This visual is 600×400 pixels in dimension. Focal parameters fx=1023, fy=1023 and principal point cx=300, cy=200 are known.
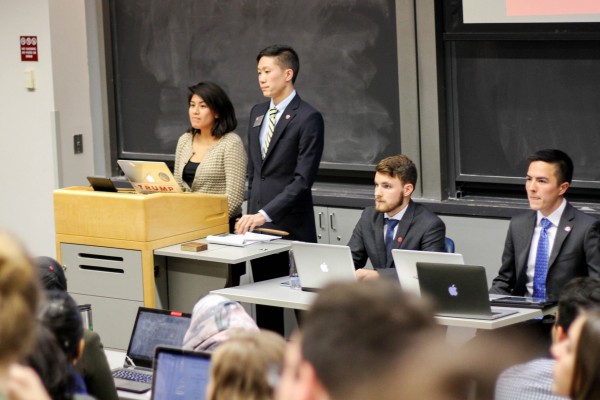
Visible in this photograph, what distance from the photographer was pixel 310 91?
7.11 m

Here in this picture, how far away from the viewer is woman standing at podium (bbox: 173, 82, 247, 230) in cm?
603

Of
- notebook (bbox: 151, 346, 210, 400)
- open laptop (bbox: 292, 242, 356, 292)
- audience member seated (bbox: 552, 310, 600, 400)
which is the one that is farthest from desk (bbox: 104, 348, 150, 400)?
audience member seated (bbox: 552, 310, 600, 400)

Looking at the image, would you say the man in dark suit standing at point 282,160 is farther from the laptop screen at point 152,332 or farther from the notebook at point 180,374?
the notebook at point 180,374

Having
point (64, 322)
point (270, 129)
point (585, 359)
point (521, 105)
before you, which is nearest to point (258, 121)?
point (270, 129)

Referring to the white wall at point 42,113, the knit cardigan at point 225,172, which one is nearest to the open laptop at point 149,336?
the knit cardigan at point 225,172

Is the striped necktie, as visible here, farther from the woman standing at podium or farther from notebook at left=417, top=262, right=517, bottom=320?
notebook at left=417, top=262, right=517, bottom=320

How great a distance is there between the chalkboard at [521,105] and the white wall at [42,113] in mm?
3129

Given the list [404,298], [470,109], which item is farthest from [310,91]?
[404,298]

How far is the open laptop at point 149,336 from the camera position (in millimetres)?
4203

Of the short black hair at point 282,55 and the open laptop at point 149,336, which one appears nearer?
the open laptop at point 149,336

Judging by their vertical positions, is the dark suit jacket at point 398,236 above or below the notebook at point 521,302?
above

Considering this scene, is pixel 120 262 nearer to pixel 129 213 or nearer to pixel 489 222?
pixel 129 213

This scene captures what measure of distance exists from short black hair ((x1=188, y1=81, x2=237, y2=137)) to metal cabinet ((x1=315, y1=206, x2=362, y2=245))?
1.12 m

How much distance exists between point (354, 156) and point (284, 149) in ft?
3.85
